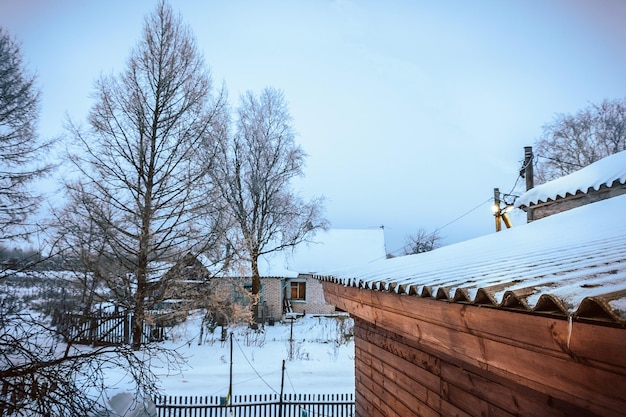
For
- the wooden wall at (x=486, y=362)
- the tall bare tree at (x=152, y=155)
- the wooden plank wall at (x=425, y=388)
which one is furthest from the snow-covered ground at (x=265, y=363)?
the wooden wall at (x=486, y=362)

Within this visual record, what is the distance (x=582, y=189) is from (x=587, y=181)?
25 cm

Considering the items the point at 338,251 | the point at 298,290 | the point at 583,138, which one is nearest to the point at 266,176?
the point at 298,290

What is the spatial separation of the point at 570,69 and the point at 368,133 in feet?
244

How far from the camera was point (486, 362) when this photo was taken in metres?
1.66

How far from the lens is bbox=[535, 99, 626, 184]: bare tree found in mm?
21219

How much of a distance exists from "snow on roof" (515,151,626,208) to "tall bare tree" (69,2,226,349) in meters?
8.68

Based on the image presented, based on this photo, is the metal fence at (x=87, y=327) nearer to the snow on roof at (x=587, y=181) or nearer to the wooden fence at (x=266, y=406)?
the wooden fence at (x=266, y=406)

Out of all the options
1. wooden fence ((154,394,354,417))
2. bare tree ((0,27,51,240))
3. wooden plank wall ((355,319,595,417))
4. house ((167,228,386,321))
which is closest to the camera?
wooden plank wall ((355,319,595,417))

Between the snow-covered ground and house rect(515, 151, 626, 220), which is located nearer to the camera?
house rect(515, 151, 626, 220)

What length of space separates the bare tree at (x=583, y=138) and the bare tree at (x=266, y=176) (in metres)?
15.7

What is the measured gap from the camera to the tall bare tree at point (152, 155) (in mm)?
9766

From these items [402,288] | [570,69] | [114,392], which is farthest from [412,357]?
[570,69]

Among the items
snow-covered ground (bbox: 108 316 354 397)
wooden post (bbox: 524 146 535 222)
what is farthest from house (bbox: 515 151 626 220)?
snow-covered ground (bbox: 108 316 354 397)

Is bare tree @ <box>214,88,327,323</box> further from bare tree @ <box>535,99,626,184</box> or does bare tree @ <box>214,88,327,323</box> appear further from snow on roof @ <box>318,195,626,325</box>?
snow on roof @ <box>318,195,626,325</box>
